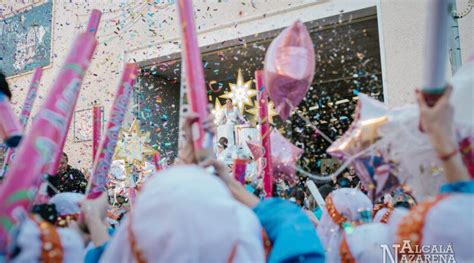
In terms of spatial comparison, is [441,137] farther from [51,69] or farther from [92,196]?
[51,69]

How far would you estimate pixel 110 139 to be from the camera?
1.67 m

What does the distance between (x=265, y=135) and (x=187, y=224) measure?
1.22 m

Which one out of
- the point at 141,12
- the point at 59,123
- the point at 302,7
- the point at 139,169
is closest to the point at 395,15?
the point at 302,7

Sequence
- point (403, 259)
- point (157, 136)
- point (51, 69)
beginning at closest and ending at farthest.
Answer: point (403, 259)
point (157, 136)
point (51, 69)

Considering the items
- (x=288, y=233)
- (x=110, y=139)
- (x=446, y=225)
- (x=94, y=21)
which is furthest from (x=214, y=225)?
(x=94, y=21)

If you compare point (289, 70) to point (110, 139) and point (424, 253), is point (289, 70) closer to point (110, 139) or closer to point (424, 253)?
point (110, 139)

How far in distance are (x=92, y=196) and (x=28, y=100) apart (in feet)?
2.49

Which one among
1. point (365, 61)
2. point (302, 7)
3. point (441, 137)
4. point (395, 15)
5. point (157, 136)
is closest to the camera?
point (441, 137)

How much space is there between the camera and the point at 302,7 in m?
7.02

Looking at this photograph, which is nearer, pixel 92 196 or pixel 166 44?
pixel 92 196

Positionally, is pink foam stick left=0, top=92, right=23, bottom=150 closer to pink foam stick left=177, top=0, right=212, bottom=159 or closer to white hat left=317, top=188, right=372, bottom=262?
pink foam stick left=177, top=0, right=212, bottom=159

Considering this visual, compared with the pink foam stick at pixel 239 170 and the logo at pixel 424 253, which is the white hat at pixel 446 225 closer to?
the logo at pixel 424 253

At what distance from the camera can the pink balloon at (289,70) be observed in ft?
7.39

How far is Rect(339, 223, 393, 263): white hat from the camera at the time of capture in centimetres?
172
